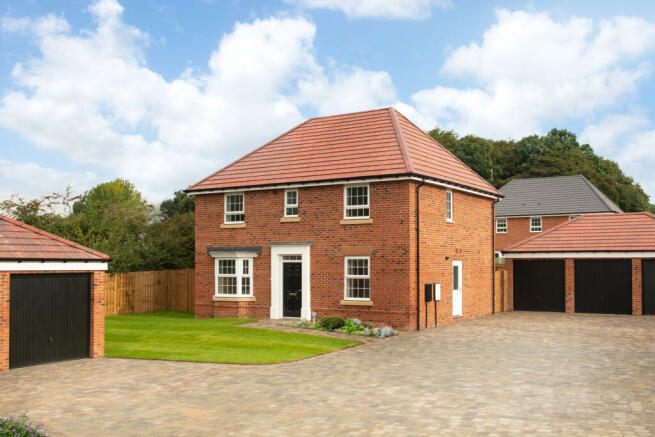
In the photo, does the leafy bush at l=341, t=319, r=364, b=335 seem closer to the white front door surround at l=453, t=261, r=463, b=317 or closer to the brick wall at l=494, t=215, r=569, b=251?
the white front door surround at l=453, t=261, r=463, b=317

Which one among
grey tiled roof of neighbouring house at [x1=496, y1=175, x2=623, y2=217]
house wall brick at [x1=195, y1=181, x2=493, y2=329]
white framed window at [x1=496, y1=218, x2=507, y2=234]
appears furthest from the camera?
white framed window at [x1=496, y1=218, x2=507, y2=234]

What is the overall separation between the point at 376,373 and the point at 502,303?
714 inches

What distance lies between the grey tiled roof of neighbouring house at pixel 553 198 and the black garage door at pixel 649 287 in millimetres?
19025

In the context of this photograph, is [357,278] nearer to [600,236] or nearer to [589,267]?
[589,267]

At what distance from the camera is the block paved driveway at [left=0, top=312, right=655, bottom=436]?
386 inches

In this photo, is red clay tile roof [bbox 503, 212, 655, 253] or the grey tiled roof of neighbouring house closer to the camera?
red clay tile roof [bbox 503, 212, 655, 253]

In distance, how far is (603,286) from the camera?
2858 centimetres

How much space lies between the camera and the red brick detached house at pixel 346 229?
75.1ft

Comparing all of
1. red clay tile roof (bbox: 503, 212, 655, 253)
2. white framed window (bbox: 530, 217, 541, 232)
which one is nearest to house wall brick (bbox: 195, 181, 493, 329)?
red clay tile roof (bbox: 503, 212, 655, 253)

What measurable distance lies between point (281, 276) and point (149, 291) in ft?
28.3

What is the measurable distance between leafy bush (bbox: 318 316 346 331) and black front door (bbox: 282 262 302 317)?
10.0 feet

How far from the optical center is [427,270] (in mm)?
23516

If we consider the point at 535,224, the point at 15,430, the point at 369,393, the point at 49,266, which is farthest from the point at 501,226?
the point at 15,430

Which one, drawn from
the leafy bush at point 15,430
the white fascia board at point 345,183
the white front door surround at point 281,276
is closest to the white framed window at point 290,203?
the white fascia board at point 345,183
